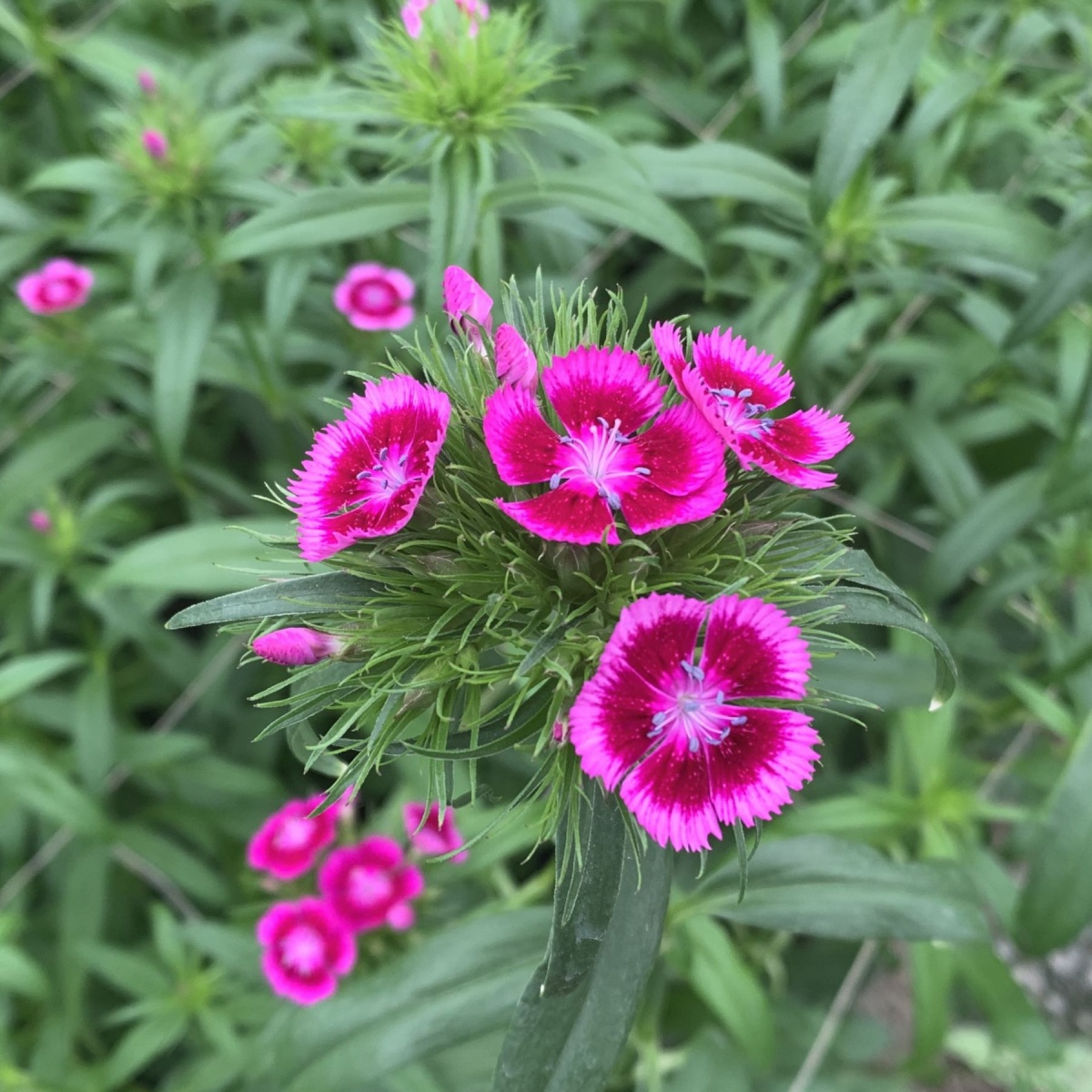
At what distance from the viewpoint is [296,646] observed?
0.95 metres

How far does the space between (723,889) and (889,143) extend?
2.08 metres

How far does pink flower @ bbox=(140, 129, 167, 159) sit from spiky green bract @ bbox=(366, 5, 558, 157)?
0.61m

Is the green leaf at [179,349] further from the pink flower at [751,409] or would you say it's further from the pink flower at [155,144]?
the pink flower at [751,409]

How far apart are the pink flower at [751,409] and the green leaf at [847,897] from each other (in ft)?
2.44

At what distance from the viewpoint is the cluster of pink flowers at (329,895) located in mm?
1692

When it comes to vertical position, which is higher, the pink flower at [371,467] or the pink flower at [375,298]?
the pink flower at [371,467]

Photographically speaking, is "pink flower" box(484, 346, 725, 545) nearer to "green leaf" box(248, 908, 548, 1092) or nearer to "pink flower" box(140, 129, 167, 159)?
"green leaf" box(248, 908, 548, 1092)

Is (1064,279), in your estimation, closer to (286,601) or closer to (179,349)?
(286,601)

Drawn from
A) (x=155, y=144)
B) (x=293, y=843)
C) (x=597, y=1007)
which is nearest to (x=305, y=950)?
(x=293, y=843)

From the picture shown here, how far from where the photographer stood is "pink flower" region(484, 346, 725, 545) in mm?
893

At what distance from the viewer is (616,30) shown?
2768 mm

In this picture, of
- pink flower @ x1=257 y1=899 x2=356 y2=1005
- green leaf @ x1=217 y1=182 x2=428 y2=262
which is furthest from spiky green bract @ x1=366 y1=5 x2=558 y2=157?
pink flower @ x1=257 y1=899 x2=356 y2=1005

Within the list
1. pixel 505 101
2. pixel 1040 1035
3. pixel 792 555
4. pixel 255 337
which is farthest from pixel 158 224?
pixel 1040 1035

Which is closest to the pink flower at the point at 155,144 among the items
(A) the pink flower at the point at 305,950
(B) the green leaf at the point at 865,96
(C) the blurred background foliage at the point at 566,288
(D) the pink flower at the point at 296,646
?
(C) the blurred background foliage at the point at 566,288
